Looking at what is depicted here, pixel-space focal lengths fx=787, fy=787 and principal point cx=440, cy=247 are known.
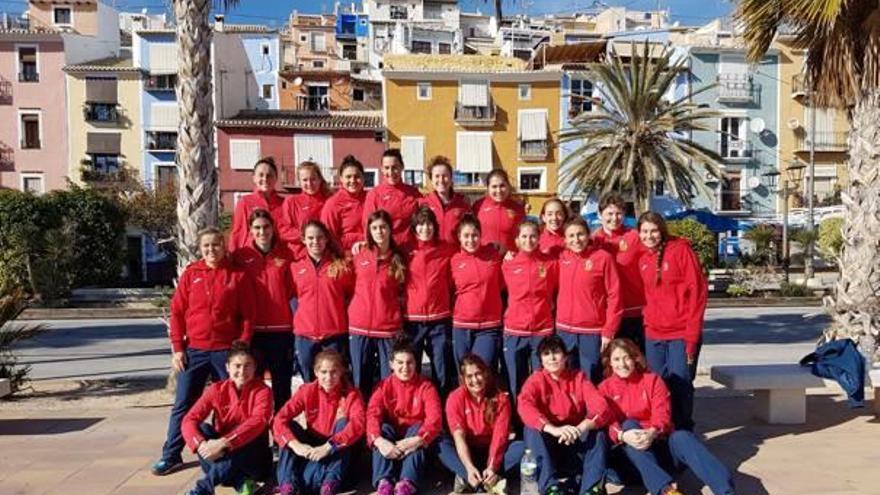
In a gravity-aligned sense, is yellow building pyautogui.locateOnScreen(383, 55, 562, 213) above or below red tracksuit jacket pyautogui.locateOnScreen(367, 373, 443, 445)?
above

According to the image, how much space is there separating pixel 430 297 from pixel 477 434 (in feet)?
3.77

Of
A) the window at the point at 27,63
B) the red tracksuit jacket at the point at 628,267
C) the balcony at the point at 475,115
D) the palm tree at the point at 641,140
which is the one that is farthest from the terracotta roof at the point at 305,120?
the red tracksuit jacket at the point at 628,267

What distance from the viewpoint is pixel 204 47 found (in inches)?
360

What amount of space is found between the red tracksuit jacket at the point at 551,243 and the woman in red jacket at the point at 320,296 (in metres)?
1.59

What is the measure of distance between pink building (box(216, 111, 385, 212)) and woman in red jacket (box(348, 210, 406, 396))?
29.8 metres

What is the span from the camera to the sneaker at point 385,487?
5336 mm

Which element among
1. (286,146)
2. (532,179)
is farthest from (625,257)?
(286,146)

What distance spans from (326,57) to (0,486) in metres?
63.0

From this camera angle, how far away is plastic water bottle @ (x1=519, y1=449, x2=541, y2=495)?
5.22 meters

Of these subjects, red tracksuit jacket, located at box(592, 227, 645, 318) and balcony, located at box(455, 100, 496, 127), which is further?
balcony, located at box(455, 100, 496, 127)

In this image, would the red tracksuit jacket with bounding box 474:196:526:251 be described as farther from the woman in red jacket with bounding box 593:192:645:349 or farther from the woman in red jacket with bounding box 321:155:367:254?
the woman in red jacket with bounding box 321:155:367:254

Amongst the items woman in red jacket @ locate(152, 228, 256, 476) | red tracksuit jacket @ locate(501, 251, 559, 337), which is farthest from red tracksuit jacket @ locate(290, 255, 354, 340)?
red tracksuit jacket @ locate(501, 251, 559, 337)

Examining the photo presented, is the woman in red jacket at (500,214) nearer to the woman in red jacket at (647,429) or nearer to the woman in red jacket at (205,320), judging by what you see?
the woman in red jacket at (647,429)

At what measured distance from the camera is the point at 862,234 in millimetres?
8422
